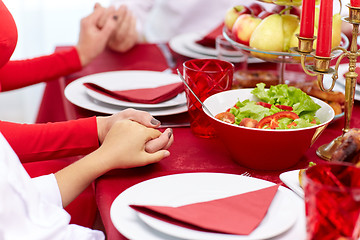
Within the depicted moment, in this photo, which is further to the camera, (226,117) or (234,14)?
(234,14)

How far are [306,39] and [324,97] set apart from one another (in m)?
0.32

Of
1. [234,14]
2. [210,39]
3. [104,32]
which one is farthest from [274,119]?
[104,32]

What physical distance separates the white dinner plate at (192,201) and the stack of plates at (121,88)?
0.37 m

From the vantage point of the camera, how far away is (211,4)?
7.84 feet

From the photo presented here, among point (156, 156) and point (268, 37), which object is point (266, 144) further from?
point (268, 37)

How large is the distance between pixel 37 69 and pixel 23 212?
3.04 ft

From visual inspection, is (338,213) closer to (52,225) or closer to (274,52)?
(52,225)

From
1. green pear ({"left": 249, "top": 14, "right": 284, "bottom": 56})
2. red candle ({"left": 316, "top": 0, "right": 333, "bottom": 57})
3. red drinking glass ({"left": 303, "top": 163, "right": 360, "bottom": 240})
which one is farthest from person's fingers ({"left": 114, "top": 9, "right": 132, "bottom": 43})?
red drinking glass ({"left": 303, "top": 163, "right": 360, "bottom": 240})

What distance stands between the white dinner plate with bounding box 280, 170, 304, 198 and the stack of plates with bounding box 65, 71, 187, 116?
0.39 m

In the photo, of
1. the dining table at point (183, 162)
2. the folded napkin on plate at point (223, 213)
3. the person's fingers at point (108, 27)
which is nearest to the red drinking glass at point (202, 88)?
the dining table at point (183, 162)

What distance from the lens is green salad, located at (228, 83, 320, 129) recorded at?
928 mm

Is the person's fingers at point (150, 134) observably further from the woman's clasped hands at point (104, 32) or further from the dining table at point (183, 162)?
the woman's clasped hands at point (104, 32)

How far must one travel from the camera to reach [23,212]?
67cm

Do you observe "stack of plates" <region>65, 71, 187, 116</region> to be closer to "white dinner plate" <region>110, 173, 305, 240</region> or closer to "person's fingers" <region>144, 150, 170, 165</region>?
"person's fingers" <region>144, 150, 170, 165</region>
